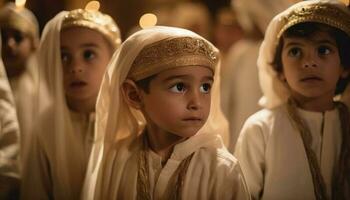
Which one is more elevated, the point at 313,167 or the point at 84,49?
the point at 84,49

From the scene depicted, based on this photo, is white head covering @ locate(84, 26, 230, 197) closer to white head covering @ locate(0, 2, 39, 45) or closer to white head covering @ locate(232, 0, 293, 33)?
white head covering @ locate(0, 2, 39, 45)

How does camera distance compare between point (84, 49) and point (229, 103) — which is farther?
point (229, 103)

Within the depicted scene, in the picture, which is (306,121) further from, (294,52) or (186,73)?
(186,73)

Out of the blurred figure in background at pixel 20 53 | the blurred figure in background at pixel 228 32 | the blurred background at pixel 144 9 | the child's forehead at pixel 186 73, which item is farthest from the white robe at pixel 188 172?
the blurred figure in background at pixel 228 32

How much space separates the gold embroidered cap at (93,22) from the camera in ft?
9.00

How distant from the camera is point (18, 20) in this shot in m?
3.25

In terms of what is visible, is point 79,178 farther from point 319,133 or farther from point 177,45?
point 319,133

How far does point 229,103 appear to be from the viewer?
4070mm

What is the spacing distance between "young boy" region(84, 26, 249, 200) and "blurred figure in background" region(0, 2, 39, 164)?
0.90 m

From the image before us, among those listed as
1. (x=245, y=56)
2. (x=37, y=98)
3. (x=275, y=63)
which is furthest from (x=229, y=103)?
(x=37, y=98)

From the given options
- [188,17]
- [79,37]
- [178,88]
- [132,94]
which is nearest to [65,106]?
[79,37]

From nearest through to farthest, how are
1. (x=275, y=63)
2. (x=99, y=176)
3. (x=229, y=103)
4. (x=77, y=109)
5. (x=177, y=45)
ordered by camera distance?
(x=177, y=45) < (x=99, y=176) < (x=275, y=63) < (x=77, y=109) < (x=229, y=103)

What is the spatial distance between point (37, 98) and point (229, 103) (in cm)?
176

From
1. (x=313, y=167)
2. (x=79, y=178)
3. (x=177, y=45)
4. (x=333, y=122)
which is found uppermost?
(x=177, y=45)
